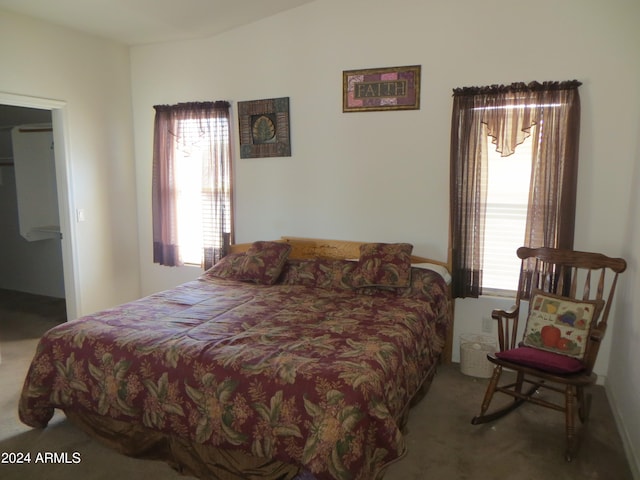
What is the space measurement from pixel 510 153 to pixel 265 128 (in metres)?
2.02

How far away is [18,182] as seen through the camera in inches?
195

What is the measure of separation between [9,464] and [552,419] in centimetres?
300

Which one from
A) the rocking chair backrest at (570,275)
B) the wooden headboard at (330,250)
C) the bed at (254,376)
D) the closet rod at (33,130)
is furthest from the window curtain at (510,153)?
the closet rod at (33,130)

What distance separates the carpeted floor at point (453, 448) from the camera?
2.19 m

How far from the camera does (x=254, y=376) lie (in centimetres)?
195

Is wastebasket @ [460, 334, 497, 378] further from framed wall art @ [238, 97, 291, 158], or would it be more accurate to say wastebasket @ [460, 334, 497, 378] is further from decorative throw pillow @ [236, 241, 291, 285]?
framed wall art @ [238, 97, 291, 158]

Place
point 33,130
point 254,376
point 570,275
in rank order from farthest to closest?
point 33,130, point 570,275, point 254,376

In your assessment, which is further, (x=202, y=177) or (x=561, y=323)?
(x=202, y=177)

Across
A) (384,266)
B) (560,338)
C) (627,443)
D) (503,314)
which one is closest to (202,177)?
(384,266)

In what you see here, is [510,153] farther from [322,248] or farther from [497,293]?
[322,248]

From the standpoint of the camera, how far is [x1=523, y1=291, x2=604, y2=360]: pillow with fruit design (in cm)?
258

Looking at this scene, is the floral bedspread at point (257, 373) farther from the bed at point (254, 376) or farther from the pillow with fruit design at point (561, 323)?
the pillow with fruit design at point (561, 323)

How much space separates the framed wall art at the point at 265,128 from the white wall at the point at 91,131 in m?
1.30

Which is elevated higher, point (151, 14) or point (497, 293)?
point (151, 14)
